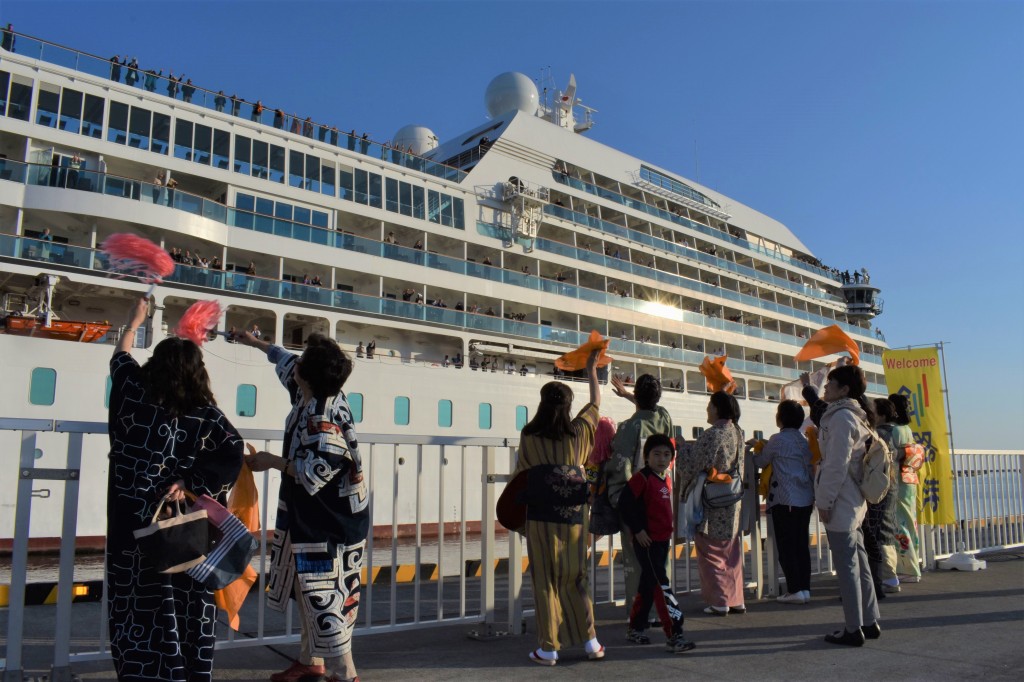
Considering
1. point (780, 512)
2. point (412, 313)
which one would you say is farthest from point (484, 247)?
point (780, 512)

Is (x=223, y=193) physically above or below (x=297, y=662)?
above

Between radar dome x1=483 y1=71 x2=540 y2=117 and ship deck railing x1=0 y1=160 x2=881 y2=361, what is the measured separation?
873 cm

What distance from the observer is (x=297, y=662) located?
3.39 metres

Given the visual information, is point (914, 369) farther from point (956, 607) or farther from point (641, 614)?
point (641, 614)

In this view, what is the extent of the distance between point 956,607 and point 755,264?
29.2m

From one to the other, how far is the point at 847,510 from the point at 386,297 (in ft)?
50.8

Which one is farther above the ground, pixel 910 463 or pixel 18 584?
pixel 910 463

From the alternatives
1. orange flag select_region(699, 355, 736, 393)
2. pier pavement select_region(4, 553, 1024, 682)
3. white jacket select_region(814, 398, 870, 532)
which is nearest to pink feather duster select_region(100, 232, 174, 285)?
pier pavement select_region(4, 553, 1024, 682)

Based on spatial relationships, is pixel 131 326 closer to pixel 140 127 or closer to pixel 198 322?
pixel 198 322

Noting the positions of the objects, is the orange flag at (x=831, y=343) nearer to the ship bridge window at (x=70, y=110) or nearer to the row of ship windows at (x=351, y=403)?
the row of ship windows at (x=351, y=403)

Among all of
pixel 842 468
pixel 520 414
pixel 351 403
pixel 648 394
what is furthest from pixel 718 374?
pixel 520 414

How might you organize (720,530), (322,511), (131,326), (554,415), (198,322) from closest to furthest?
(131,326) → (322,511) → (198,322) → (554,415) → (720,530)

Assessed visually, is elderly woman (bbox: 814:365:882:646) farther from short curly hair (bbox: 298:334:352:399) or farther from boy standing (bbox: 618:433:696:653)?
short curly hair (bbox: 298:334:352:399)

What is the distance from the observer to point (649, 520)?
428 cm
